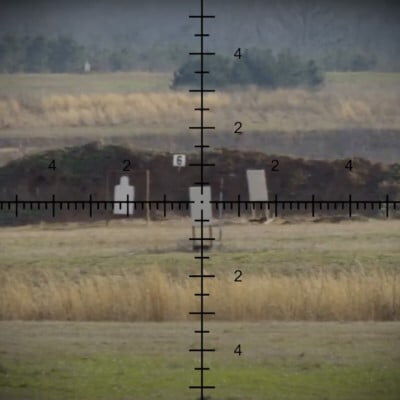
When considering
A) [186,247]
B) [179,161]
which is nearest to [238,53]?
[179,161]

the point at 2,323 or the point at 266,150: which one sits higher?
the point at 266,150

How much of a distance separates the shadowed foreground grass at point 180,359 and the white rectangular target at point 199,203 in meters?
0.39

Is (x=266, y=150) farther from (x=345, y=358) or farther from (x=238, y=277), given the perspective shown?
(x=345, y=358)

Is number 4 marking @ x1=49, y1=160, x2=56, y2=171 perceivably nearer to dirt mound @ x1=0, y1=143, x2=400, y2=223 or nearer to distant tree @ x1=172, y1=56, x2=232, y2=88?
dirt mound @ x1=0, y1=143, x2=400, y2=223

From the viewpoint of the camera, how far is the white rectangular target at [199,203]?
440 centimetres

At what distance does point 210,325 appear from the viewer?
448 cm

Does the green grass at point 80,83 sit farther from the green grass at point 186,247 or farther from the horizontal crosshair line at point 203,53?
the green grass at point 186,247

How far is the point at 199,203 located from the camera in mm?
4402

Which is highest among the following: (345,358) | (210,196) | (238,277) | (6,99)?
(6,99)

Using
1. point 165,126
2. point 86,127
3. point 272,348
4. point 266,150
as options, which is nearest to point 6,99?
point 86,127

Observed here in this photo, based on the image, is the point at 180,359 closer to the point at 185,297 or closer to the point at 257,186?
the point at 185,297

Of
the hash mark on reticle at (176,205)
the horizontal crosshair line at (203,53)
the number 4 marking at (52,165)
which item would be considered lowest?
the hash mark on reticle at (176,205)

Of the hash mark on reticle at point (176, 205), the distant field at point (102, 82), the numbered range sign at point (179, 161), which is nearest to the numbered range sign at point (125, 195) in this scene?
the hash mark on reticle at point (176, 205)

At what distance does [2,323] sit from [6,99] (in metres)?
0.81
